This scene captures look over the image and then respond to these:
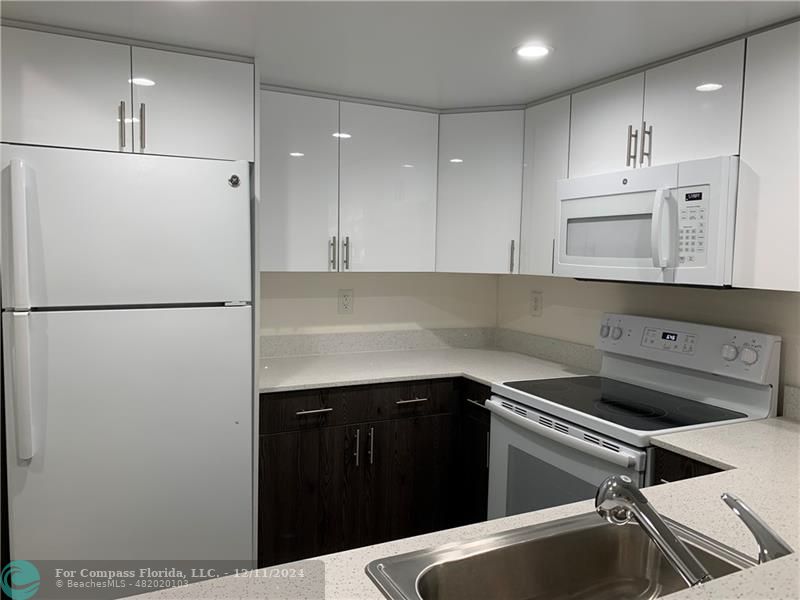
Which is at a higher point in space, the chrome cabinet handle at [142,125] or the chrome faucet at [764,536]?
the chrome cabinet handle at [142,125]

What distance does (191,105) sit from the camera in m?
2.11

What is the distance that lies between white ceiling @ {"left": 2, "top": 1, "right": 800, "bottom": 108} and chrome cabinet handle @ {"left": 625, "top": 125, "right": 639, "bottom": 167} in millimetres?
239

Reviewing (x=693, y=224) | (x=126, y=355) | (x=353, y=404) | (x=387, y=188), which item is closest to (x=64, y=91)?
(x=126, y=355)

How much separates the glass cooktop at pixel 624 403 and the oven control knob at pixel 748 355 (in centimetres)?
18

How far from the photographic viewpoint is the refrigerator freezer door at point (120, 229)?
1.83m

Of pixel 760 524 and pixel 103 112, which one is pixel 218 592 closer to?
pixel 760 524

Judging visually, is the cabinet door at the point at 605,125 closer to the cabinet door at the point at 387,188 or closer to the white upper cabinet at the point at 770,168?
the white upper cabinet at the point at 770,168

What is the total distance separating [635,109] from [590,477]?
1.33 metres

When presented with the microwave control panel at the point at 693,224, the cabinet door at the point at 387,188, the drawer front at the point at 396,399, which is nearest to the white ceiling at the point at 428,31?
the cabinet door at the point at 387,188

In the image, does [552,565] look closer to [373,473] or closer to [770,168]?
[770,168]

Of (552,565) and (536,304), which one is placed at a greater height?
(536,304)

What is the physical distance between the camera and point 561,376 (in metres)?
2.69

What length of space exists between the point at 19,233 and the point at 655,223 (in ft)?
6.52

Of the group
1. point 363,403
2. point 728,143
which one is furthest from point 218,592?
point 728,143
